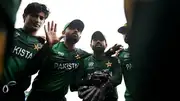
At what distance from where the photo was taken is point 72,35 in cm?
176

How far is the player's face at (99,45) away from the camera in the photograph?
170 centimetres

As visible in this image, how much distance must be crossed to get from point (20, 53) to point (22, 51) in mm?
18

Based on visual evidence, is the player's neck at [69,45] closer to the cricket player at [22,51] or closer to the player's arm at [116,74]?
the cricket player at [22,51]

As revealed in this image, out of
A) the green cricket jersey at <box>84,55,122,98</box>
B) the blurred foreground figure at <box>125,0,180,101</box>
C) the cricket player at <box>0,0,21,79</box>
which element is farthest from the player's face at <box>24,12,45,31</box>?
the blurred foreground figure at <box>125,0,180,101</box>

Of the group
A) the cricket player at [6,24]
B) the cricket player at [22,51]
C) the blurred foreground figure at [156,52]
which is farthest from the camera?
the cricket player at [22,51]

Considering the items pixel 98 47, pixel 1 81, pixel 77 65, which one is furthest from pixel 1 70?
pixel 98 47

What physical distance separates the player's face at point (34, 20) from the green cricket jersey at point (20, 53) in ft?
0.17

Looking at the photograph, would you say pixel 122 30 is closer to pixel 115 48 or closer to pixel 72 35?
pixel 115 48

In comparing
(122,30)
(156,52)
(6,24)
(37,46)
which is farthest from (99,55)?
(156,52)

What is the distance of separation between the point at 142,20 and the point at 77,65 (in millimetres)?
1201

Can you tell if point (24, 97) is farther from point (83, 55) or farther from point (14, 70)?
point (83, 55)

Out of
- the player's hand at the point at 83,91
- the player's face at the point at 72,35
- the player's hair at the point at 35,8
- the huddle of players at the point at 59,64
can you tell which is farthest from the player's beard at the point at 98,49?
the player's hair at the point at 35,8

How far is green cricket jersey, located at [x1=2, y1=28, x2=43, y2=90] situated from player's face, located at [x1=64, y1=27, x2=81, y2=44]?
0.55ft

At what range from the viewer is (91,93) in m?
1.64
